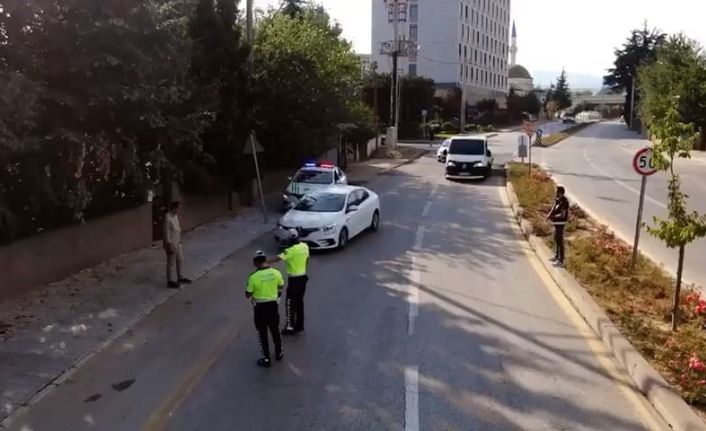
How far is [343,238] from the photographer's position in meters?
15.9

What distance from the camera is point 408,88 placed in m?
81.2

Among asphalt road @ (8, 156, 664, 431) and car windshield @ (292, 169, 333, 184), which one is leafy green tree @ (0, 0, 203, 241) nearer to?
asphalt road @ (8, 156, 664, 431)

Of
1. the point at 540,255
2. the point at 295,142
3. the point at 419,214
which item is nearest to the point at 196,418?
the point at 540,255

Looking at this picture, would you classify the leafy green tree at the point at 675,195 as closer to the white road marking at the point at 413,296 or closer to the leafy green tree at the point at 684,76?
the white road marking at the point at 413,296

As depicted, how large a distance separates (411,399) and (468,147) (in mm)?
27176

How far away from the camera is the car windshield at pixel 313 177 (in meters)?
22.1

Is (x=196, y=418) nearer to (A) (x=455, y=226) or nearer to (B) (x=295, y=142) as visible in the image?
(A) (x=455, y=226)

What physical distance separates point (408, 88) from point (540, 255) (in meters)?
68.5

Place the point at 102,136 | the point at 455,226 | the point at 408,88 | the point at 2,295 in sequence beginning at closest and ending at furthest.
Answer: the point at 2,295, the point at 102,136, the point at 455,226, the point at 408,88

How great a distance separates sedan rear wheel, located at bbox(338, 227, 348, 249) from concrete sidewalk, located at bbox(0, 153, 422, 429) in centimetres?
246

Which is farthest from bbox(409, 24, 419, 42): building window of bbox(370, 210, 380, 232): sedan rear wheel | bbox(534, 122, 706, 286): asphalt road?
bbox(370, 210, 380, 232): sedan rear wheel

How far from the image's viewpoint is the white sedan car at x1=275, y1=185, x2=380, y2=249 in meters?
15.3

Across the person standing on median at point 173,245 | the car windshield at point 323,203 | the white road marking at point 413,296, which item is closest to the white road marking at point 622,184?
the car windshield at point 323,203

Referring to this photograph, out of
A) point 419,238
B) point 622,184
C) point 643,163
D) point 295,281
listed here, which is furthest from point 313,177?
point 622,184
